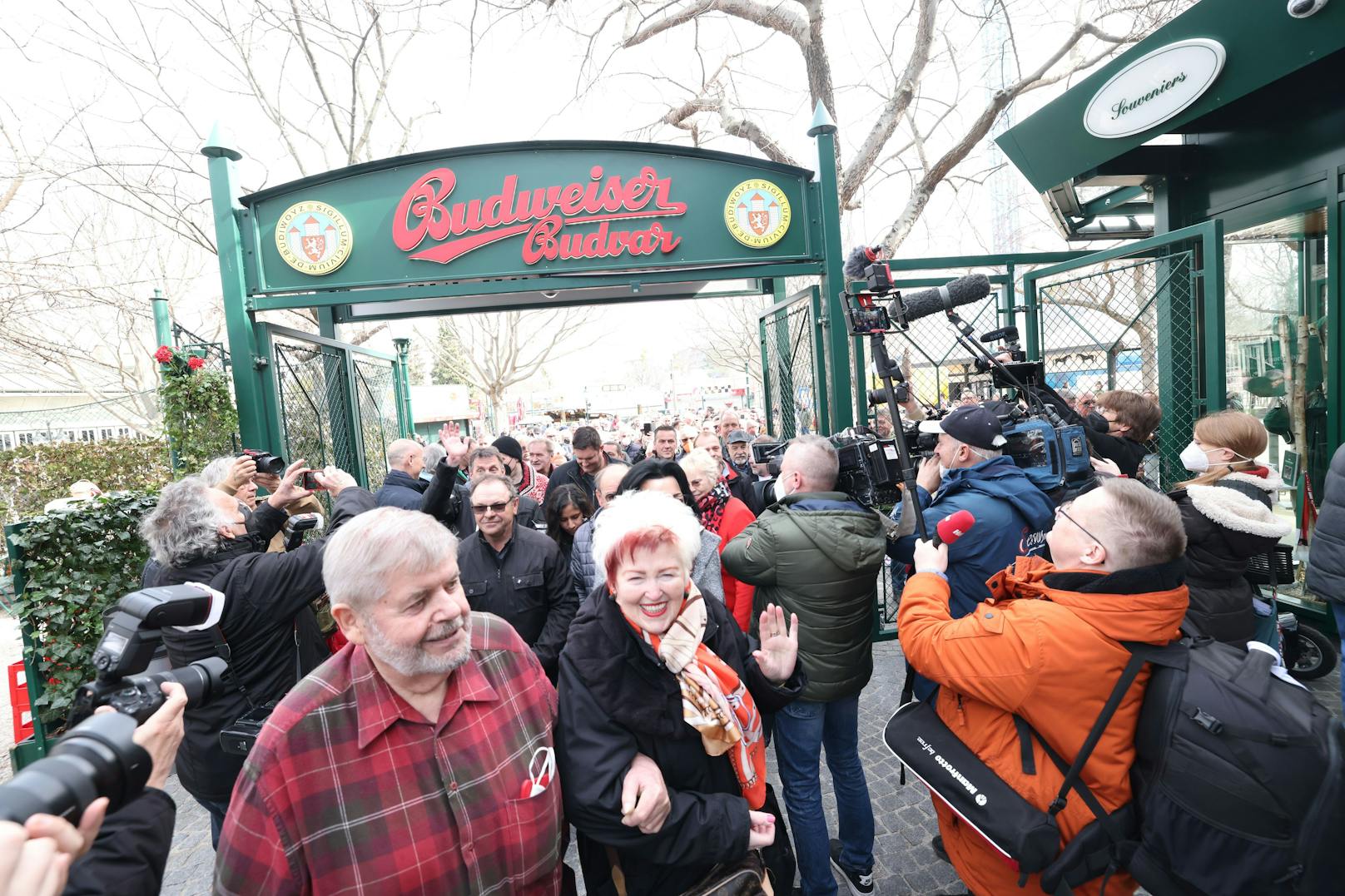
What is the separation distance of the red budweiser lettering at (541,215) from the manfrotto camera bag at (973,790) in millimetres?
4223

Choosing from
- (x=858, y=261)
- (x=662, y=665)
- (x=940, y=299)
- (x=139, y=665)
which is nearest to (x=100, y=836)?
(x=139, y=665)

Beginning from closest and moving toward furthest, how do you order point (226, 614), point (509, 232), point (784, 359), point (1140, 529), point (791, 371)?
point (1140, 529), point (226, 614), point (509, 232), point (791, 371), point (784, 359)

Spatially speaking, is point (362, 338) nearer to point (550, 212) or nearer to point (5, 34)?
point (5, 34)

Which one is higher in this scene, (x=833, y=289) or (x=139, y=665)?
(x=833, y=289)

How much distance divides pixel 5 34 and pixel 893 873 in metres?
11.2

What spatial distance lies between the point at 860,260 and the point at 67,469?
11490 millimetres

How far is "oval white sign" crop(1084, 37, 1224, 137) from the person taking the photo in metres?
4.45

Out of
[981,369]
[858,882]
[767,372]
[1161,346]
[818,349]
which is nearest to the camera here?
[858,882]

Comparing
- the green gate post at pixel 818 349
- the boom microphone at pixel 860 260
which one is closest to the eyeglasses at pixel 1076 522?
the boom microphone at pixel 860 260

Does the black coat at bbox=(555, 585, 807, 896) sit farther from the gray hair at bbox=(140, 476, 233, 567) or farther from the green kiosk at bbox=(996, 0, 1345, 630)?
the green kiosk at bbox=(996, 0, 1345, 630)

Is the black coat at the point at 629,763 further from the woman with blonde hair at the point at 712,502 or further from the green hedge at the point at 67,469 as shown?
the green hedge at the point at 67,469

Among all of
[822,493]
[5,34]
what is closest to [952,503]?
[822,493]

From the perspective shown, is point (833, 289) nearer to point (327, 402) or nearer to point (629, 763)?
point (629, 763)

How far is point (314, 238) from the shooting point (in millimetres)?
5098
